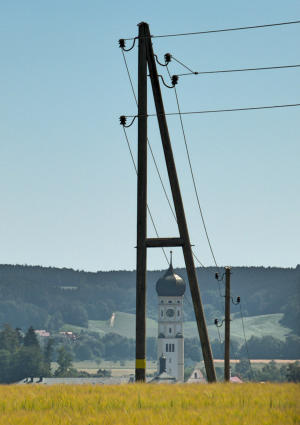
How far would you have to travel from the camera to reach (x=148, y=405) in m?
16.1

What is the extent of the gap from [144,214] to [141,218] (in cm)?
14

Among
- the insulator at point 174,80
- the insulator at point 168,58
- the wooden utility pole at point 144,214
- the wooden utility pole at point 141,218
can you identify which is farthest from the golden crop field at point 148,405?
the insulator at point 168,58

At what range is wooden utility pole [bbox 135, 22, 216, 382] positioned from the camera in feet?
84.9

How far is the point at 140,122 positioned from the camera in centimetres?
2683

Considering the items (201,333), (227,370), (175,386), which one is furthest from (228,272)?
(175,386)

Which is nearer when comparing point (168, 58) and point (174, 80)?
point (168, 58)

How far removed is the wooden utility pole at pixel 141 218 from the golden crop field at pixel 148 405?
5.46 m

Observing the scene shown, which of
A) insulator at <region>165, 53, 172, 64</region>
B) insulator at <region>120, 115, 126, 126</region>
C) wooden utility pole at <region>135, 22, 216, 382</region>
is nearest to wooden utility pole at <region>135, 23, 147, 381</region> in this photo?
wooden utility pole at <region>135, 22, 216, 382</region>

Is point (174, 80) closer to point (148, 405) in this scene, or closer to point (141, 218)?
point (141, 218)

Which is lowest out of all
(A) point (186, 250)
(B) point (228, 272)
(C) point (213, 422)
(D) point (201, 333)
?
(C) point (213, 422)

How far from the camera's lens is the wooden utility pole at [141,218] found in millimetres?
25788

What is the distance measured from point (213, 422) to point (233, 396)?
412 cm

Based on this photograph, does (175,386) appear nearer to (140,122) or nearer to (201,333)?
(201,333)

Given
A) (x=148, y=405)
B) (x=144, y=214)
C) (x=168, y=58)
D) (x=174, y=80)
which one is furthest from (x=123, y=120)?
(x=148, y=405)
